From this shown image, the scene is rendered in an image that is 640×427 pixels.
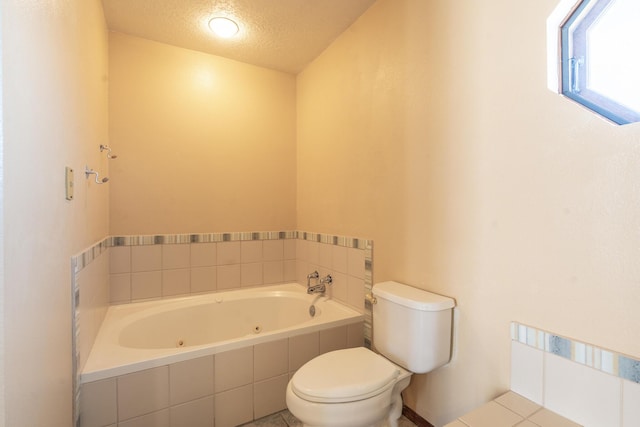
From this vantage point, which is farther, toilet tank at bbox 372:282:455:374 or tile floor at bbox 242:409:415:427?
tile floor at bbox 242:409:415:427

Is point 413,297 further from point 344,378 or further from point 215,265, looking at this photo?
point 215,265

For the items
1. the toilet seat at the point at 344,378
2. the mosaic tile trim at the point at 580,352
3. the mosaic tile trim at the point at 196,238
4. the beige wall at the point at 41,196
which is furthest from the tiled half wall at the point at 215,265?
the mosaic tile trim at the point at 580,352

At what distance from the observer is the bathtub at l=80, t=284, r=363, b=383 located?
1451mm

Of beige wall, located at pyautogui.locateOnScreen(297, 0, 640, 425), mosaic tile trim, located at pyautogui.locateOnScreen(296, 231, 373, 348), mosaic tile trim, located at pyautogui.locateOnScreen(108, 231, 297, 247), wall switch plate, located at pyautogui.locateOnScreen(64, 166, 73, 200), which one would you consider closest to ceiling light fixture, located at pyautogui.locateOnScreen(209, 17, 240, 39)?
beige wall, located at pyautogui.locateOnScreen(297, 0, 640, 425)

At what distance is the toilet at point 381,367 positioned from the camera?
46.3 inches

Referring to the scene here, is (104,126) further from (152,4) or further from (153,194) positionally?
(152,4)

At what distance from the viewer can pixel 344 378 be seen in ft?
4.11

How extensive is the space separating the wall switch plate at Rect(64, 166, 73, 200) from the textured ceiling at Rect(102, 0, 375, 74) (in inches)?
50.9

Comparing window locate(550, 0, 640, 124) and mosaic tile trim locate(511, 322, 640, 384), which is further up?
window locate(550, 0, 640, 124)

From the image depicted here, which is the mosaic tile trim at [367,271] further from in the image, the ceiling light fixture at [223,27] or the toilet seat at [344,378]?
the ceiling light fixture at [223,27]

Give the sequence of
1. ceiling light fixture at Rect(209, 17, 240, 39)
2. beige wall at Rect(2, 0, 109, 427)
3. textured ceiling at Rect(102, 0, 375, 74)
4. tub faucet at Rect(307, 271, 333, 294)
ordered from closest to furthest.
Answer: beige wall at Rect(2, 0, 109, 427)
textured ceiling at Rect(102, 0, 375, 74)
ceiling light fixture at Rect(209, 17, 240, 39)
tub faucet at Rect(307, 271, 333, 294)

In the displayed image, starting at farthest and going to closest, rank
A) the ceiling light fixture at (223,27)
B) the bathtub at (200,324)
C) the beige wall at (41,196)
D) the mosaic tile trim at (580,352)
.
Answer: the ceiling light fixture at (223,27) < the bathtub at (200,324) < the mosaic tile trim at (580,352) < the beige wall at (41,196)

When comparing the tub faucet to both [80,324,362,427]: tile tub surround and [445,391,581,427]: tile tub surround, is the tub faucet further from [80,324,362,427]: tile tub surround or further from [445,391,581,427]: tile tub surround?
[445,391,581,427]: tile tub surround

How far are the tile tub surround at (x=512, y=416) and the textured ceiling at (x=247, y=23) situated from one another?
2.18 meters
